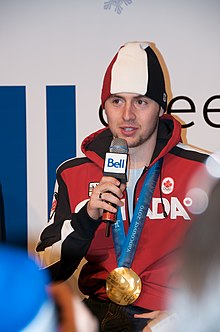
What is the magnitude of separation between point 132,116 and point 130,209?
1.29ft

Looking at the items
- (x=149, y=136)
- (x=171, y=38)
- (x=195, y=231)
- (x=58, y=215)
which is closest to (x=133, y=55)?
(x=149, y=136)

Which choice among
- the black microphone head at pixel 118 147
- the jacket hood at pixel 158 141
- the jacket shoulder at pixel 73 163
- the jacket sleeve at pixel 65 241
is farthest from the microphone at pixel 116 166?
the jacket shoulder at pixel 73 163

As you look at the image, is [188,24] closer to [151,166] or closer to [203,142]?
[203,142]

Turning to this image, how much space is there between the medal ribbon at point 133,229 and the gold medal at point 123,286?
4 cm

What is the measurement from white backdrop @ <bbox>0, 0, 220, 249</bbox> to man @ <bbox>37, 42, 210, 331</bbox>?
461 millimetres

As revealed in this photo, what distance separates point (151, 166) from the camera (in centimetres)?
235

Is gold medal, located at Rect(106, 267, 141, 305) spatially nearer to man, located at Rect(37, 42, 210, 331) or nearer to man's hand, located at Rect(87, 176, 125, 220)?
man, located at Rect(37, 42, 210, 331)

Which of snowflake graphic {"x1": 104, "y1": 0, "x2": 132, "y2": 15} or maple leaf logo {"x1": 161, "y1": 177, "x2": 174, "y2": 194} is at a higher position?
snowflake graphic {"x1": 104, "y1": 0, "x2": 132, "y2": 15}

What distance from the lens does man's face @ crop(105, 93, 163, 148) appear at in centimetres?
240

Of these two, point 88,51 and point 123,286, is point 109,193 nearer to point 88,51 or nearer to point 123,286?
point 123,286

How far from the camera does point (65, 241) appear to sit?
7.16 ft

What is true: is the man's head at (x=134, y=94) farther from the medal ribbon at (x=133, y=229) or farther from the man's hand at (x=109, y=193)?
the man's hand at (x=109, y=193)

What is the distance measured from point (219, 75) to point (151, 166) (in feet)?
2.62

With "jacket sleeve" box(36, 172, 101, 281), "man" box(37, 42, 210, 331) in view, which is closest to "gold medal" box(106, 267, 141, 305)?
"man" box(37, 42, 210, 331)
